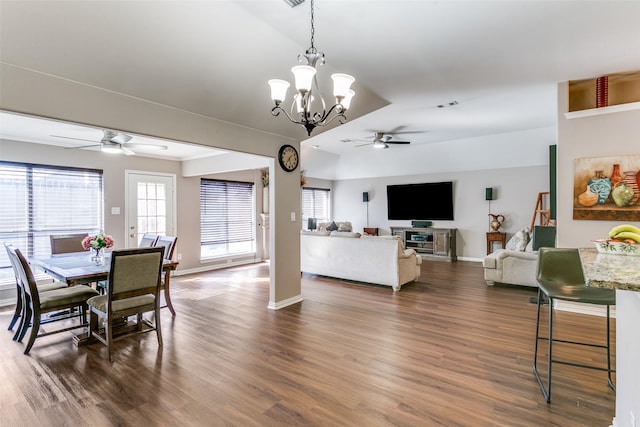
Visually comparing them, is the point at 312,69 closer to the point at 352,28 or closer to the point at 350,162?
the point at 352,28

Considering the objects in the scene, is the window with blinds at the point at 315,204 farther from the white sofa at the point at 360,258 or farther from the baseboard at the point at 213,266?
the white sofa at the point at 360,258

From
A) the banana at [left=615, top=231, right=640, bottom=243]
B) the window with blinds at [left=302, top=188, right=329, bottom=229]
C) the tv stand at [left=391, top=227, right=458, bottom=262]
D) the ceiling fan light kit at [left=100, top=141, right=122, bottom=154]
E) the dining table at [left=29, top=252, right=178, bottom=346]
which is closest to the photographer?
the banana at [left=615, top=231, right=640, bottom=243]

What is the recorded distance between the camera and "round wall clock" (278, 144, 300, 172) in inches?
175

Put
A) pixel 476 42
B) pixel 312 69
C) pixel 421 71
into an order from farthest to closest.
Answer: pixel 421 71 < pixel 476 42 < pixel 312 69

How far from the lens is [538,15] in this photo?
2.49 m

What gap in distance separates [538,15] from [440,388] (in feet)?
9.70

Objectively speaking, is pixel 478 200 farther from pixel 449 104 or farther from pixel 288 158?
pixel 288 158

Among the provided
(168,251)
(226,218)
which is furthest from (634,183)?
(226,218)

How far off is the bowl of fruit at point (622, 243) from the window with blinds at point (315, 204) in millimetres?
8021

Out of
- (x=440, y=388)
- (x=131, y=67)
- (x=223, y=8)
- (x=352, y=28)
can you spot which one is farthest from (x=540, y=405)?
(x=131, y=67)

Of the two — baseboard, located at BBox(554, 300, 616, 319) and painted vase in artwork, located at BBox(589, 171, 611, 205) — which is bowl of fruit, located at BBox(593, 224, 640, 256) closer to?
painted vase in artwork, located at BBox(589, 171, 611, 205)

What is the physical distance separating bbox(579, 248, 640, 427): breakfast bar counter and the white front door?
650 centimetres

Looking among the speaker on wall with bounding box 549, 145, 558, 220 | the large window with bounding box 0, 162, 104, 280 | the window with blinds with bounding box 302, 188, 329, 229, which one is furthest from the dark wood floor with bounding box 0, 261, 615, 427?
the window with blinds with bounding box 302, 188, 329, 229

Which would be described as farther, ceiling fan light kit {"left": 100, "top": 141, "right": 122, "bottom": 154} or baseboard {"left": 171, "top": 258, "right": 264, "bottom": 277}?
baseboard {"left": 171, "top": 258, "right": 264, "bottom": 277}
